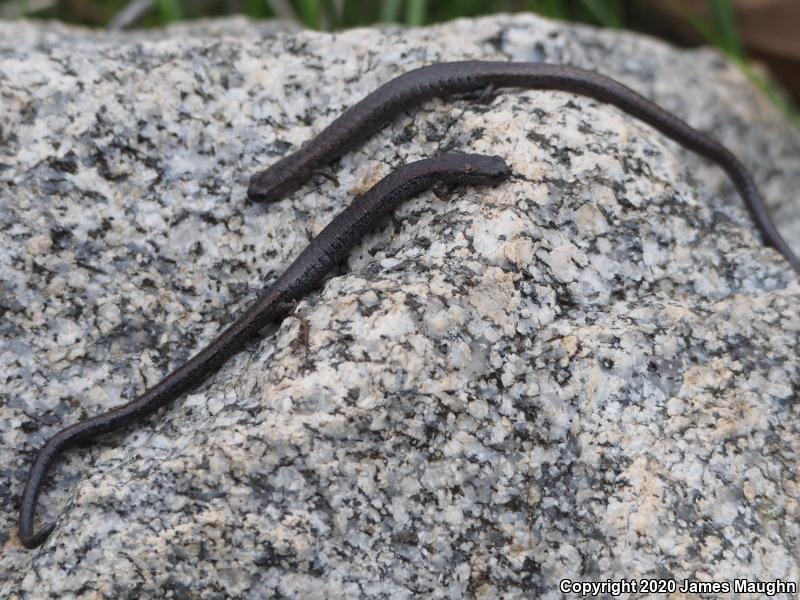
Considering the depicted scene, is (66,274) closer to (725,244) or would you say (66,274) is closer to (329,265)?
(329,265)

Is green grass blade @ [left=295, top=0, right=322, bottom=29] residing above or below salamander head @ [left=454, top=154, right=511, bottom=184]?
below

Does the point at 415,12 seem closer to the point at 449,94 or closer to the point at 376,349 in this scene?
the point at 449,94

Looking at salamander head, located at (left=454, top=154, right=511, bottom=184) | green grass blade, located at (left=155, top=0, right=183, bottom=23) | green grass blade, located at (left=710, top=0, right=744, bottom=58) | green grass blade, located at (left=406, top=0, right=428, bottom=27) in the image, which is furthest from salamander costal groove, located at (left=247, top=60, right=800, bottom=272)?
green grass blade, located at (left=155, top=0, right=183, bottom=23)

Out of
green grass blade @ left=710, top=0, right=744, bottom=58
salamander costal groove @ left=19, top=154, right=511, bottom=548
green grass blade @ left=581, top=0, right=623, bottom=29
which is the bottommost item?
salamander costal groove @ left=19, top=154, right=511, bottom=548

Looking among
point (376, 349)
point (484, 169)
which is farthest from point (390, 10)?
point (376, 349)

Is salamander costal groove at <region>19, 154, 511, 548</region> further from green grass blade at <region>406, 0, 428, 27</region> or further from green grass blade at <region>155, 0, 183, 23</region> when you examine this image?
green grass blade at <region>155, 0, 183, 23</region>

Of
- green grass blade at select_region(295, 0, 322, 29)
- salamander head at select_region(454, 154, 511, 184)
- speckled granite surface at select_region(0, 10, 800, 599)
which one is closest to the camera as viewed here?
speckled granite surface at select_region(0, 10, 800, 599)
